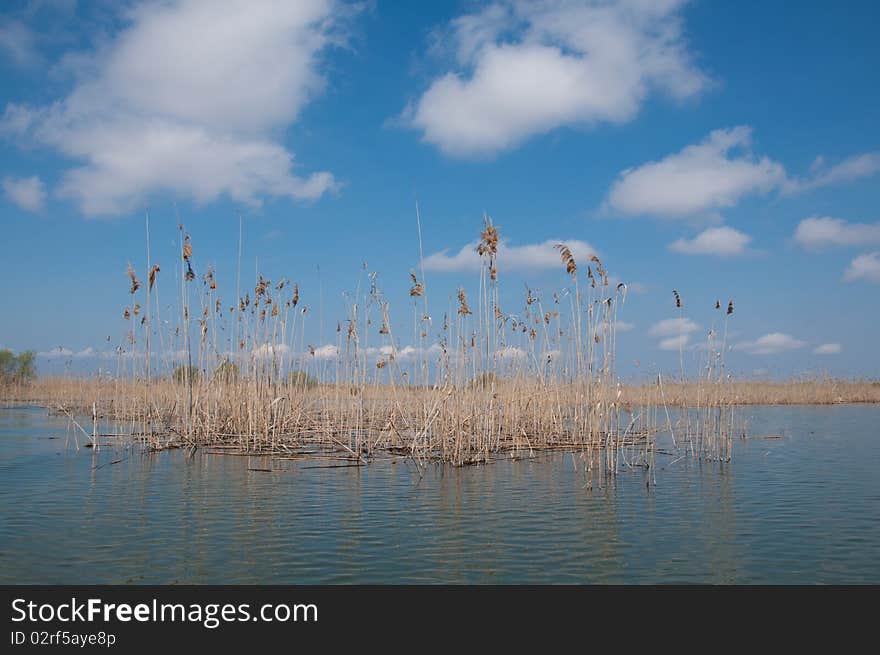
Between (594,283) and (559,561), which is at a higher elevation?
(594,283)

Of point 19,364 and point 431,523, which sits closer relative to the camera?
point 431,523

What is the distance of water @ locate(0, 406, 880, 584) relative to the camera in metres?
4.74

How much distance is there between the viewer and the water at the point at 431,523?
4.74 m

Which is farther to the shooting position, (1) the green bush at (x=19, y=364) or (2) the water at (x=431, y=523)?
(1) the green bush at (x=19, y=364)

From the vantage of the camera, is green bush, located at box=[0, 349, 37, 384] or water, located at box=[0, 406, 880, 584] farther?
green bush, located at box=[0, 349, 37, 384]

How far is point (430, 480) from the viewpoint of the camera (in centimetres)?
844

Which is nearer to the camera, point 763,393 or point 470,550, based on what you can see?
point 470,550

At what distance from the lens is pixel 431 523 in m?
6.14

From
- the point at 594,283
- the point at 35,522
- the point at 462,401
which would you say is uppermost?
the point at 594,283
